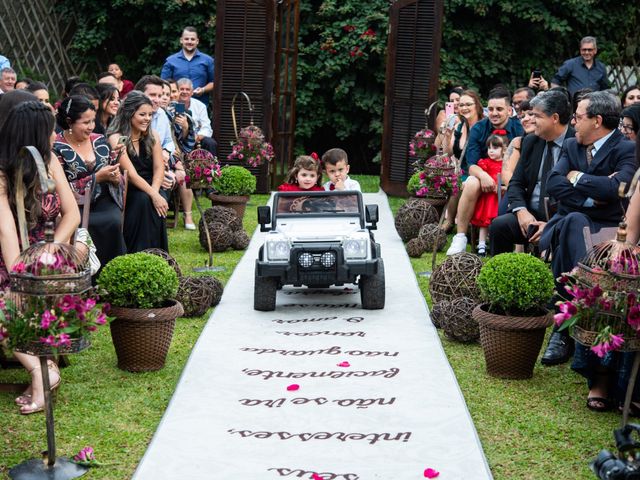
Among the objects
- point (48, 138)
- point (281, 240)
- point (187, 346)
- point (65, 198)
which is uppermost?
point (48, 138)

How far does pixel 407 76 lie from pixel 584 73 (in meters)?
2.40

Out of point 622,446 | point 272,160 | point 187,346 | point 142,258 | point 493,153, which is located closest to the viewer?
point 622,446

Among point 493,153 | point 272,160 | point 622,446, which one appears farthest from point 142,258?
point 272,160

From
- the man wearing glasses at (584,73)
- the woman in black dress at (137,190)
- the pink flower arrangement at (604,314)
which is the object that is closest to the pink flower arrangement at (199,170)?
the woman in black dress at (137,190)

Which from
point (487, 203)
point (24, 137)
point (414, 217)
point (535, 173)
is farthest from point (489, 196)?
point (24, 137)

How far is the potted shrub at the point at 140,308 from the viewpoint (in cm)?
535

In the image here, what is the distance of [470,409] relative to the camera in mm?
4984

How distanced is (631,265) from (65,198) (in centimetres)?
276

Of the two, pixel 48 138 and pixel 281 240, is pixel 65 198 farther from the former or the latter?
pixel 281 240

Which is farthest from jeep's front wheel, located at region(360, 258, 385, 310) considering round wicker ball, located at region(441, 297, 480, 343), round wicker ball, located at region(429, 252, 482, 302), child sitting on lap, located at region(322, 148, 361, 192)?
child sitting on lap, located at region(322, 148, 361, 192)

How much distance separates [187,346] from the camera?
609 cm

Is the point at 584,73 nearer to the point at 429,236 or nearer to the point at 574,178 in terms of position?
the point at 429,236

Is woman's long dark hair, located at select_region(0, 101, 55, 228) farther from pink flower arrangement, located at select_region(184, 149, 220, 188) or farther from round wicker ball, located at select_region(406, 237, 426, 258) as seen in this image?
round wicker ball, located at select_region(406, 237, 426, 258)

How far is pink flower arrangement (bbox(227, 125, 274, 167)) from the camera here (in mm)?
11664
